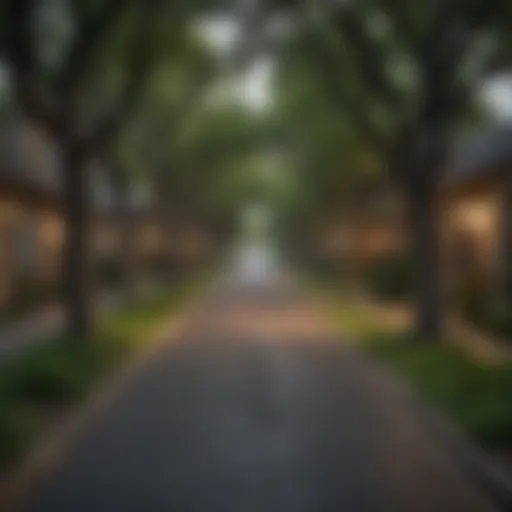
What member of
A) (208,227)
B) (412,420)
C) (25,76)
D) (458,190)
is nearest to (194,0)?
(25,76)

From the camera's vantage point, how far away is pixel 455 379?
13711mm

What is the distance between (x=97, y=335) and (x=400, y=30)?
781 cm

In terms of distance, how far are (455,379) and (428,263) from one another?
253 inches

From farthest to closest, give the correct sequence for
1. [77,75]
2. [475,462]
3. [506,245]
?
[506,245] < [77,75] < [475,462]

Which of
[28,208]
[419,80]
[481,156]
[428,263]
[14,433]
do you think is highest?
[419,80]

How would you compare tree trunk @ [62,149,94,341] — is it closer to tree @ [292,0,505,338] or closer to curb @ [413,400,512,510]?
tree @ [292,0,505,338]

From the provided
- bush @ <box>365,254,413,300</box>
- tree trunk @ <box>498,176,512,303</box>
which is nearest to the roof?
tree trunk @ <box>498,176,512,303</box>

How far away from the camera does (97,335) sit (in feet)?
63.7

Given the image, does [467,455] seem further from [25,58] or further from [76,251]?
[76,251]

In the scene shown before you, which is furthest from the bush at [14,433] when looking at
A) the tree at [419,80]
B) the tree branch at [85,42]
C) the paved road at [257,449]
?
the tree at [419,80]

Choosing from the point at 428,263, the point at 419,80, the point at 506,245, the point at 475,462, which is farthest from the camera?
the point at 506,245

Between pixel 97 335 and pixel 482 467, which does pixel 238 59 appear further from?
pixel 482 467

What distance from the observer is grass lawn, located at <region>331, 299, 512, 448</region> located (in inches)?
400

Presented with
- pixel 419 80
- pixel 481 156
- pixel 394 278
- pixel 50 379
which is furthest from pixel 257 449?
pixel 394 278
